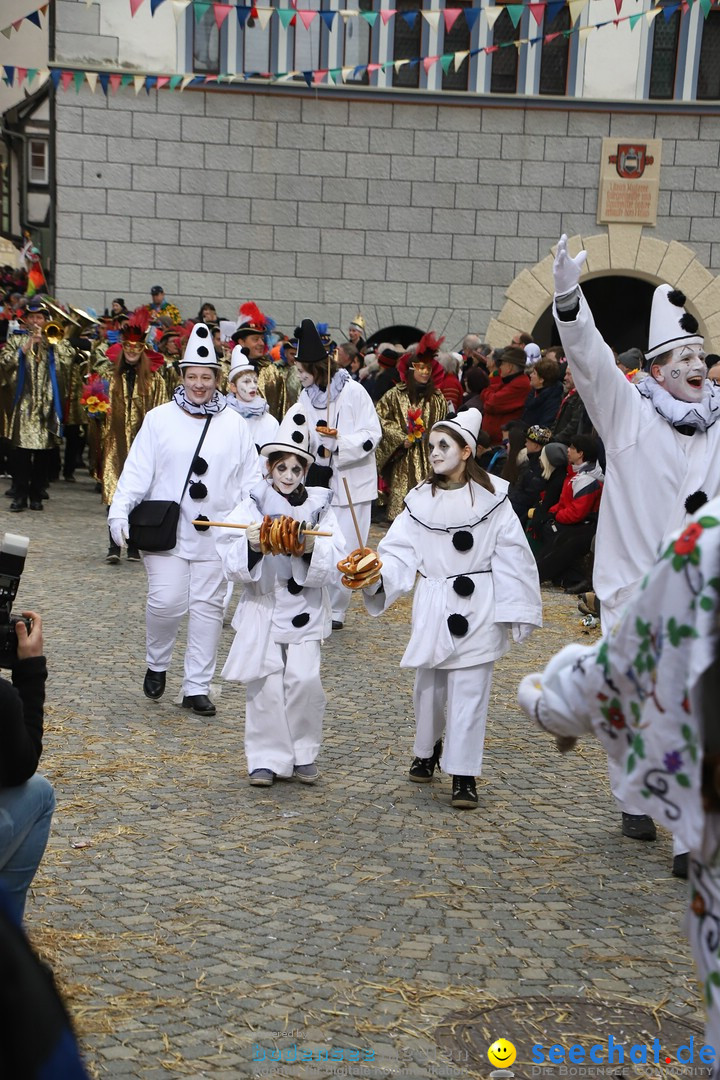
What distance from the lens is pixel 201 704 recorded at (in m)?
7.37

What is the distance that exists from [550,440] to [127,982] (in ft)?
28.2

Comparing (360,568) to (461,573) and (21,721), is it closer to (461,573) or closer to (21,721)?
(461,573)

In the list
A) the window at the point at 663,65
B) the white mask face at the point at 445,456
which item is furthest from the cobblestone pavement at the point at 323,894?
the window at the point at 663,65

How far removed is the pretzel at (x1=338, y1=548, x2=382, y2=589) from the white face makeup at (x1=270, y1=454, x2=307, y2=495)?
0.85 metres

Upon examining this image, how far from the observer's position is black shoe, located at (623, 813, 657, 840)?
18.3 ft

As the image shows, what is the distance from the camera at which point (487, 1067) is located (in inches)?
142

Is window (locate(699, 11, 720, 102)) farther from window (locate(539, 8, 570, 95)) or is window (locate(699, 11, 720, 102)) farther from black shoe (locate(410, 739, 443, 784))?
black shoe (locate(410, 739, 443, 784))

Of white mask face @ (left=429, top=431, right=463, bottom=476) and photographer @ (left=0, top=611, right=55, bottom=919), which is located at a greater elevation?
white mask face @ (left=429, top=431, right=463, bottom=476)

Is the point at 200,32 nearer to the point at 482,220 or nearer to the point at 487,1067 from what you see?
the point at 482,220

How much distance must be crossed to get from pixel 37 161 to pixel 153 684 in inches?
849

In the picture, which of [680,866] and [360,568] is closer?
[680,866]

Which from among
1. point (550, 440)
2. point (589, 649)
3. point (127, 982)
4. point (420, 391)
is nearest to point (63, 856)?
point (127, 982)

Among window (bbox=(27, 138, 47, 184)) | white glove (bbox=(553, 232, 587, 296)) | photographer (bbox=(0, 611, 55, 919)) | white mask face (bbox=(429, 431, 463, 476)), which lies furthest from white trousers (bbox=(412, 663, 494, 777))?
window (bbox=(27, 138, 47, 184))

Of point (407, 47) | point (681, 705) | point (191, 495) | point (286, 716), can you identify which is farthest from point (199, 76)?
point (681, 705)
